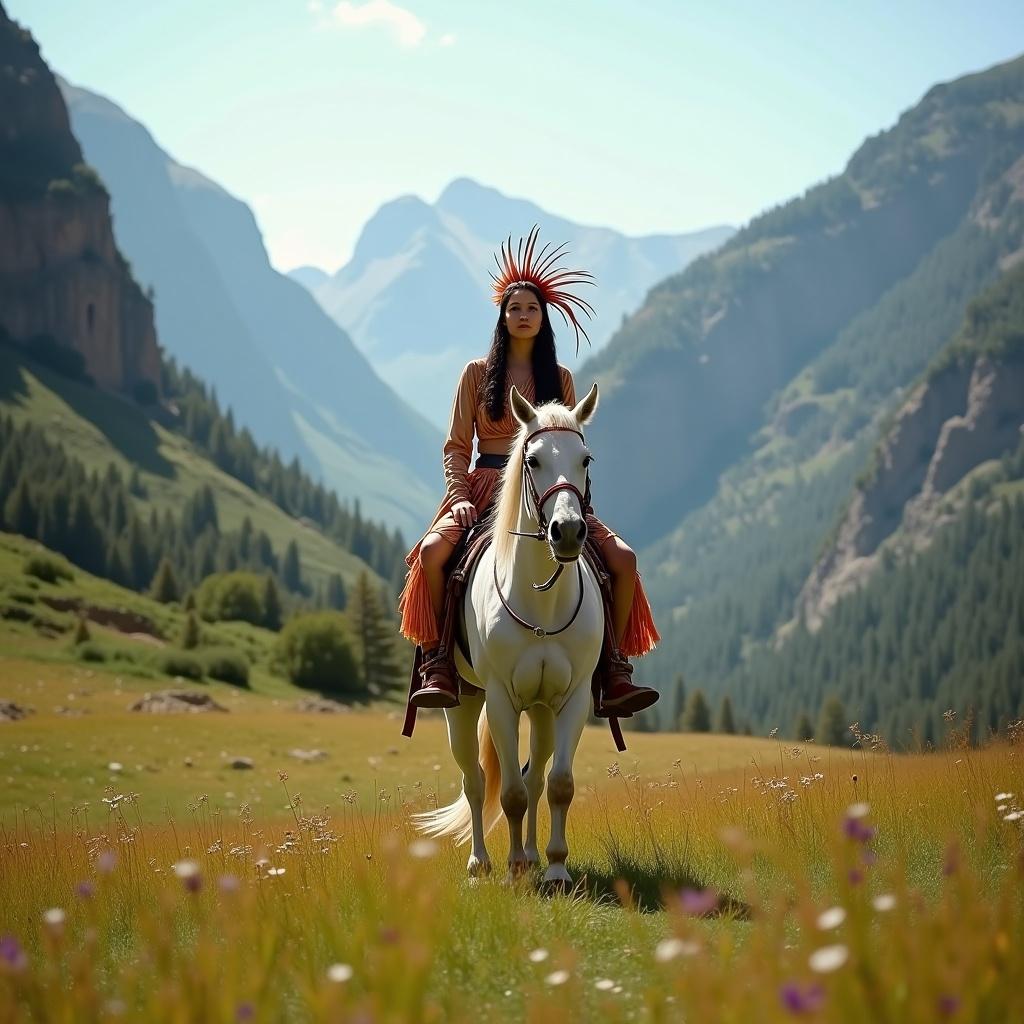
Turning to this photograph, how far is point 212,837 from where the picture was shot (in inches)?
540

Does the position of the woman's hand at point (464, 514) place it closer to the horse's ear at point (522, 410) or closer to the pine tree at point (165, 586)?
the horse's ear at point (522, 410)

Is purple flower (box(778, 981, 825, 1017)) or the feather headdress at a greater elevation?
the feather headdress

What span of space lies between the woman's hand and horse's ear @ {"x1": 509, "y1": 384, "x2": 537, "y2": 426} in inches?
84.1

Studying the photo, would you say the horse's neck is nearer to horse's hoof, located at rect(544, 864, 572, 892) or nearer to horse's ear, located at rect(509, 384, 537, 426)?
horse's ear, located at rect(509, 384, 537, 426)

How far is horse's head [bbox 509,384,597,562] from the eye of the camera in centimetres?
916

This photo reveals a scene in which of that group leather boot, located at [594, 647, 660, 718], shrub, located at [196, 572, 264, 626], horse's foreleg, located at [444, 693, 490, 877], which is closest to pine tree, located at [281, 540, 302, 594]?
shrub, located at [196, 572, 264, 626]

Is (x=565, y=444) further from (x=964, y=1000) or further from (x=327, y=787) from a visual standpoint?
(x=327, y=787)

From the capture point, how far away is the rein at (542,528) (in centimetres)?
962

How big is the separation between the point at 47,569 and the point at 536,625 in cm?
10290

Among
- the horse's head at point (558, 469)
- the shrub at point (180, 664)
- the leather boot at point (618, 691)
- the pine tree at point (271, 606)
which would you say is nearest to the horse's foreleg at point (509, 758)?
the leather boot at point (618, 691)

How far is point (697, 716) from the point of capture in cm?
10462

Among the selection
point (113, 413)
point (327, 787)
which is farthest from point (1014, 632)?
point (327, 787)

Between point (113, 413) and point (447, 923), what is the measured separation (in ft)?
661

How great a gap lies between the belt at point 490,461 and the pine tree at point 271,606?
108 metres
